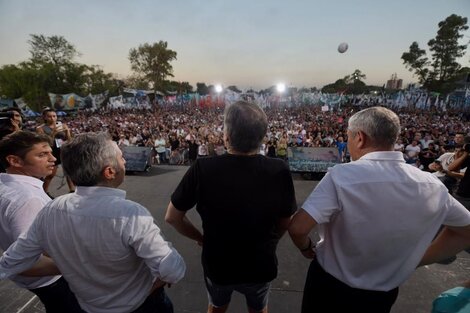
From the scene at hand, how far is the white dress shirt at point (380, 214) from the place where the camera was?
1313 mm

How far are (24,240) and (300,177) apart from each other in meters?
7.28

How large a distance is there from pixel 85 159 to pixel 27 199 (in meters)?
0.55

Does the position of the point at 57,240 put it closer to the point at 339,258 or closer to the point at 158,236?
the point at 158,236

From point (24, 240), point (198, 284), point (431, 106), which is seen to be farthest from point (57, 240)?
point (431, 106)

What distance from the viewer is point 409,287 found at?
2834 mm

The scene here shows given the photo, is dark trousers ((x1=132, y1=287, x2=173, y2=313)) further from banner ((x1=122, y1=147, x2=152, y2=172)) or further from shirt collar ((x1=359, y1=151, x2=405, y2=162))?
banner ((x1=122, y1=147, x2=152, y2=172))

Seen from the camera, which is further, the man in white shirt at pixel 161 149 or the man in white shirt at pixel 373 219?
the man in white shirt at pixel 161 149

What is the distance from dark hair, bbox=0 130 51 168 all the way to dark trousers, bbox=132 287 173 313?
1.32 metres

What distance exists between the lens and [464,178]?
3600mm

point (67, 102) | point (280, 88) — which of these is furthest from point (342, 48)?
point (67, 102)

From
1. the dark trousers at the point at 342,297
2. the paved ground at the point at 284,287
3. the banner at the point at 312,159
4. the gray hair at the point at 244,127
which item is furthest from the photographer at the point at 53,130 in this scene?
the banner at the point at 312,159

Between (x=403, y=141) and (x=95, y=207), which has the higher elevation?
(x=95, y=207)

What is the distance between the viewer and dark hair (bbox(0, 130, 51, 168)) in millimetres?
1781

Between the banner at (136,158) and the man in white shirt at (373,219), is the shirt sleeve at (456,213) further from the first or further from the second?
the banner at (136,158)
